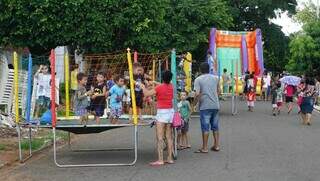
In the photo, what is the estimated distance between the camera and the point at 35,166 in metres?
12.3

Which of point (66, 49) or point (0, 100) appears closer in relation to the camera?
point (0, 100)

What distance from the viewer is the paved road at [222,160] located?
10992mm

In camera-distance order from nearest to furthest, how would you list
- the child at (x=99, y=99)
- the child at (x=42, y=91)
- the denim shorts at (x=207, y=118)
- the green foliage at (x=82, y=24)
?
1. the child at (x=99, y=99)
2. the denim shorts at (x=207, y=118)
3. the child at (x=42, y=91)
4. the green foliage at (x=82, y=24)

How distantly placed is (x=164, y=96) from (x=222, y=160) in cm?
174

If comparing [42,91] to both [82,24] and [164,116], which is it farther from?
[82,24]

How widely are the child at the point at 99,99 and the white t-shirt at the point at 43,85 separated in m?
1.02

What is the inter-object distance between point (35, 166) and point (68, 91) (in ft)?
10.4

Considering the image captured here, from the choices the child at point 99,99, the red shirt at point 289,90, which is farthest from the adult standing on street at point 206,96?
the red shirt at point 289,90

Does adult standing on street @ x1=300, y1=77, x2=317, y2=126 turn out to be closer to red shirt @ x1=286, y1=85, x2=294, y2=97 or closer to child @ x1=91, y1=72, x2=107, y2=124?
red shirt @ x1=286, y1=85, x2=294, y2=97

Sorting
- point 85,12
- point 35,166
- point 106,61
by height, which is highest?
point 85,12

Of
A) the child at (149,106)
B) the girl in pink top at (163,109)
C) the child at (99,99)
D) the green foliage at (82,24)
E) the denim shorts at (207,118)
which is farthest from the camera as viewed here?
the green foliage at (82,24)

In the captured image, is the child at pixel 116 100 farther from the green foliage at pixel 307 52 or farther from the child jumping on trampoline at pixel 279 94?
the green foliage at pixel 307 52

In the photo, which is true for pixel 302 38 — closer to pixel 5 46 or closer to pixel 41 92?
pixel 5 46

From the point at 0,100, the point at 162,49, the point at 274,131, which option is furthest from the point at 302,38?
the point at 0,100
